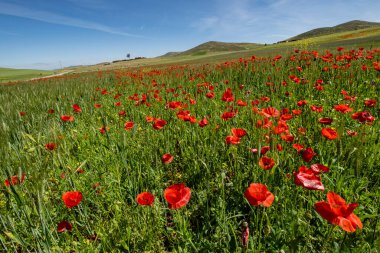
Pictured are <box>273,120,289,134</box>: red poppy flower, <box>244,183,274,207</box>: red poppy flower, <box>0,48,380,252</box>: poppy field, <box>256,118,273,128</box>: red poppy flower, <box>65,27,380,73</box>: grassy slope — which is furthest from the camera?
<box>65,27,380,73</box>: grassy slope

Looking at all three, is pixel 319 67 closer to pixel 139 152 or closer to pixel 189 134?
pixel 189 134

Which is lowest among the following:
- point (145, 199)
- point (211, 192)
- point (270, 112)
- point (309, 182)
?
point (211, 192)

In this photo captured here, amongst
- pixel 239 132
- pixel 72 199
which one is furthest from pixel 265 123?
pixel 72 199

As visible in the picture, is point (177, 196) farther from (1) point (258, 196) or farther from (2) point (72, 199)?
(2) point (72, 199)

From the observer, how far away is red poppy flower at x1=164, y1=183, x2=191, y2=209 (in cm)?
126

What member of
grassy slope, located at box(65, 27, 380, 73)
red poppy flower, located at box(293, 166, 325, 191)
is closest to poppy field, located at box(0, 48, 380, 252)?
red poppy flower, located at box(293, 166, 325, 191)

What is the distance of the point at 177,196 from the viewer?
1331mm

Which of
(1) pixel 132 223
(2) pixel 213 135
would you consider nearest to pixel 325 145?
(2) pixel 213 135

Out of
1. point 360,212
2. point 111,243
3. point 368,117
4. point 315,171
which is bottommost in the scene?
point 111,243

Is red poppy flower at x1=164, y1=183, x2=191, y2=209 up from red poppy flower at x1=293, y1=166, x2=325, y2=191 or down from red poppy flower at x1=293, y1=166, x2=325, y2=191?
down

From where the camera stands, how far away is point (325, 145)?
8.32 ft

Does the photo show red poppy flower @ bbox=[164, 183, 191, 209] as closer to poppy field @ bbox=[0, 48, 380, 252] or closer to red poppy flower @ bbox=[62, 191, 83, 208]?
poppy field @ bbox=[0, 48, 380, 252]

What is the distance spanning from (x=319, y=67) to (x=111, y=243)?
265 inches

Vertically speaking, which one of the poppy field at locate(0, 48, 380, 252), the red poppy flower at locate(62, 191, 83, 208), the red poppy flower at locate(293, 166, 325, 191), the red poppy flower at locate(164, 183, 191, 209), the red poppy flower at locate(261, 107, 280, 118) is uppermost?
the red poppy flower at locate(261, 107, 280, 118)
